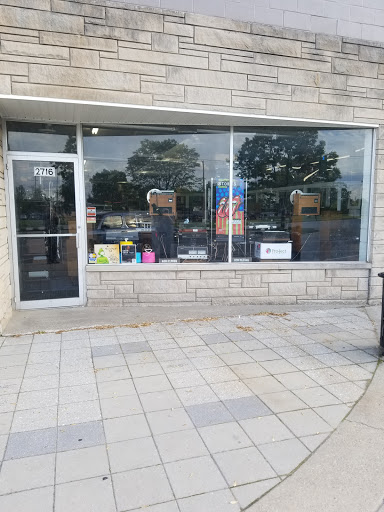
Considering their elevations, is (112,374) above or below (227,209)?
below

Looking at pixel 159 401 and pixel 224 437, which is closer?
pixel 224 437

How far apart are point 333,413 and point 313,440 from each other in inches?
18.1

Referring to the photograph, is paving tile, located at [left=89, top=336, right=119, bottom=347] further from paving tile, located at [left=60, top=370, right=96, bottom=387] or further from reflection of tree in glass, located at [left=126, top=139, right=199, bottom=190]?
reflection of tree in glass, located at [left=126, top=139, right=199, bottom=190]

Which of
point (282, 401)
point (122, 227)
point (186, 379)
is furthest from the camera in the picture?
point (122, 227)

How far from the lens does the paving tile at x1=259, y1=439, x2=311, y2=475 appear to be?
2.53m

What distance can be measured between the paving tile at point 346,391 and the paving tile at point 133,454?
1.78 meters

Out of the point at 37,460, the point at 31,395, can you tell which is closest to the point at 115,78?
the point at 31,395

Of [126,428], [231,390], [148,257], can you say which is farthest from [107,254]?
[126,428]

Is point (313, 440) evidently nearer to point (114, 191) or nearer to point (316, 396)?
point (316, 396)

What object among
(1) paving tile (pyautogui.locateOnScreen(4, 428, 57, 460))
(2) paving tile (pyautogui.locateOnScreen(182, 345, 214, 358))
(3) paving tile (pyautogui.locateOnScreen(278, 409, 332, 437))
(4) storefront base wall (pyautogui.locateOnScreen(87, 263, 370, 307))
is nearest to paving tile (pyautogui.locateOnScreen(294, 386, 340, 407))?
(3) paving tile (pyautogui.locateOnScreen(278, 409, 332, 437))

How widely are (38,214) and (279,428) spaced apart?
4658 millimetres

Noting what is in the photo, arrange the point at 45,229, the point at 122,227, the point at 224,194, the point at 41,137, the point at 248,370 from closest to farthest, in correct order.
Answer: the point at 248,370 → the point at 41,137 → the point at 45,229 → the point at 122,227 → the point at 224,194

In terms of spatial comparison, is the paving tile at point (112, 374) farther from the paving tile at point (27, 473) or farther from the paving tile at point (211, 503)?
the paving tile at point (211, 503)

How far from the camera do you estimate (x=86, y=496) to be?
2.26 meters
